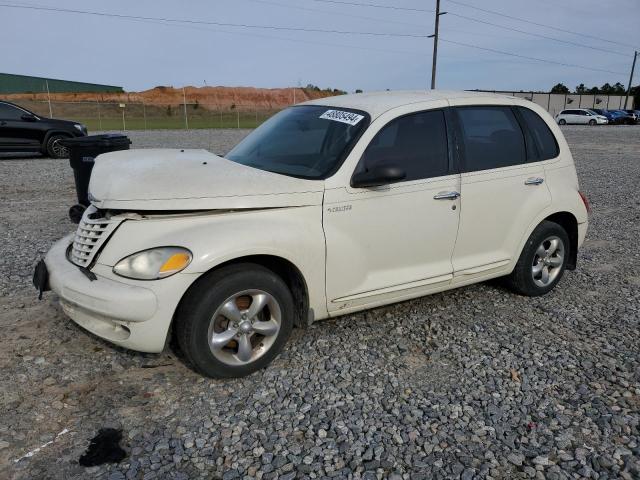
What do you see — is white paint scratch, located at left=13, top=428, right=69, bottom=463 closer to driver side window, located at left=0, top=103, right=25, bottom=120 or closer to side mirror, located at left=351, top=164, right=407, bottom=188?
side mirror, located at left=351, top=164, right=407, bottom=188

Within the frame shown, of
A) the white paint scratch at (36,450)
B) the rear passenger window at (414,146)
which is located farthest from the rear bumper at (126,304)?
the rear passenger window at (414,146)

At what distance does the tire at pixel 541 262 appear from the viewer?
4703mm

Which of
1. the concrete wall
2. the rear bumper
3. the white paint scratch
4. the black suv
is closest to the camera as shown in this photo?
the white paint scratch

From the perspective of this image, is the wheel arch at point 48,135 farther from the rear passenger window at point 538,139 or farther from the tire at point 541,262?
the tire at point 541,262

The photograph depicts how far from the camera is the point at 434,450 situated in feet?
9.09

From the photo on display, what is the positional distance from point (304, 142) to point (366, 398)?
201cm

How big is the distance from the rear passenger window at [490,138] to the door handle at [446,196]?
25cm

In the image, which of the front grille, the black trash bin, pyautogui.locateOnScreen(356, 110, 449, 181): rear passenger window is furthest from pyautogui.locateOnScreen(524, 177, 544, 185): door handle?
the black trash bin

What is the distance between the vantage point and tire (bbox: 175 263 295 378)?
3.14 metres

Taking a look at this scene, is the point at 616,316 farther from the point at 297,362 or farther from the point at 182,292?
the point at 182,292

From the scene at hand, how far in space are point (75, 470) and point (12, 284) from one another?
119 inches

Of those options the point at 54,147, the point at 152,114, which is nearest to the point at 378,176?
the point at 54,147

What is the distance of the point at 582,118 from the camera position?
4412 centimetres

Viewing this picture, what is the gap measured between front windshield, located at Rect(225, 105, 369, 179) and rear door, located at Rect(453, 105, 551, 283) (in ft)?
3.22
